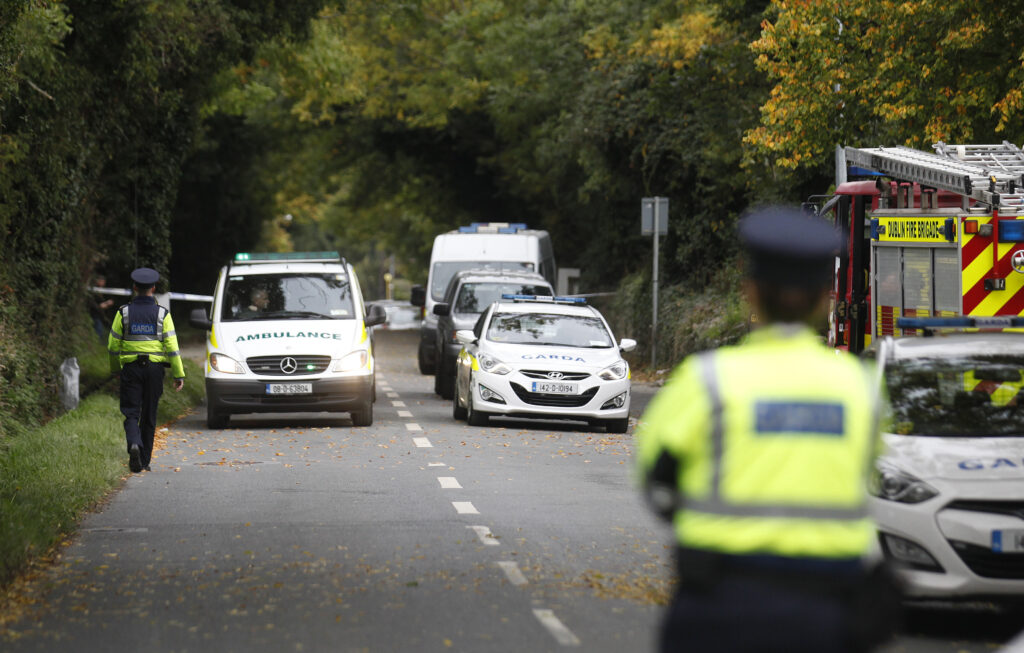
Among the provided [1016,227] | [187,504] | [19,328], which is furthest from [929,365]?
[19,328]

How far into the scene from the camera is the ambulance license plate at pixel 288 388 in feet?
59.4

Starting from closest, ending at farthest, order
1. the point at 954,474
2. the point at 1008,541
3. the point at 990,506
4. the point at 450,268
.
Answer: the point at 1008,541
the point at 990,506
the point at 954,474
the point at 450,268

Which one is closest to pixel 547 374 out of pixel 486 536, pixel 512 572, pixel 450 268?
pixel 486 536

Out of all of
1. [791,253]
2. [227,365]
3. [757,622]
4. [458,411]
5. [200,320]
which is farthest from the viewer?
[458,411]

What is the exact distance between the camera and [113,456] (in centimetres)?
1427

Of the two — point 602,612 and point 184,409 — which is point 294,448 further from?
point 602,612

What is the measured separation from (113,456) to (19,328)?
5.23 metres

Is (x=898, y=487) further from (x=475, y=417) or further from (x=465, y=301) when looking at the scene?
(x=465, y=301)

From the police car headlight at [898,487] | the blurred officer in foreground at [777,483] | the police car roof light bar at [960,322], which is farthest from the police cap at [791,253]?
the police car roof light bar at [960,322]

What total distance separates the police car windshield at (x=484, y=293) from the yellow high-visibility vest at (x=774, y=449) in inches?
850

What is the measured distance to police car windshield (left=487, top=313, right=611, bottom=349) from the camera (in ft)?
62.8

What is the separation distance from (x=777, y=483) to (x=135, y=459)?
35.5 ft

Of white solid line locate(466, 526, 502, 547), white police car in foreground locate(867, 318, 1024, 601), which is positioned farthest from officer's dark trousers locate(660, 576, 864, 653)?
white solid line locate(466, 526, 502, 547)

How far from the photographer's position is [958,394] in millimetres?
8250
